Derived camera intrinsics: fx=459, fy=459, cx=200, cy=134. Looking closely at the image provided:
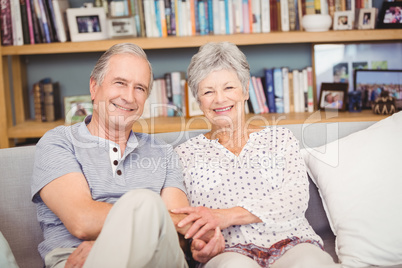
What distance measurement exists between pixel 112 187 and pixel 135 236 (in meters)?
0.44

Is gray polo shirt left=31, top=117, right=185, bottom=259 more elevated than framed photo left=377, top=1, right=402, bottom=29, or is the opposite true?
framed photo left=377, top=1, right=402, bottom=29

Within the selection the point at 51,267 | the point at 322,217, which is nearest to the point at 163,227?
the point at 51,267

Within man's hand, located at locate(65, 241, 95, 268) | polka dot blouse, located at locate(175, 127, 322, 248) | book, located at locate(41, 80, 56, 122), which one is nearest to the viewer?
man's hand, located at locate(65, 241, 95, 268)

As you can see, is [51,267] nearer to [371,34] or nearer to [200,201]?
[200,201]

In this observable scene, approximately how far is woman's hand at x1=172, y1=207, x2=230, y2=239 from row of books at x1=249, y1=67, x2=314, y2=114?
4.56ft

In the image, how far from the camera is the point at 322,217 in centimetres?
192

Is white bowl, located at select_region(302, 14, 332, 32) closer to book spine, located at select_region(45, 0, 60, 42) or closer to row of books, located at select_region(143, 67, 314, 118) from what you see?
row of books, located at select_region(143, 67, 314, 118)

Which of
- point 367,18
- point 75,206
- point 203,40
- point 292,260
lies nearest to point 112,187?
point 75,206

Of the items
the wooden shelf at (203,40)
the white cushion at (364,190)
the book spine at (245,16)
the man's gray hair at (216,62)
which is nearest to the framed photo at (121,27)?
the wooden shelf at (203,40)

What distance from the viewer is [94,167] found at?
1606 mm

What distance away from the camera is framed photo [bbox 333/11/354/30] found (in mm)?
2750

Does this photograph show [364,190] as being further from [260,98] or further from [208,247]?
[260,98]

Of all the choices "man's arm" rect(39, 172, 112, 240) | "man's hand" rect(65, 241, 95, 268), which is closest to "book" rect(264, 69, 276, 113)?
"man's arm" rect(39, 172, 112, 240)

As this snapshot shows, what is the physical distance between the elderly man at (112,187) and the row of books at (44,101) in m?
1.15
